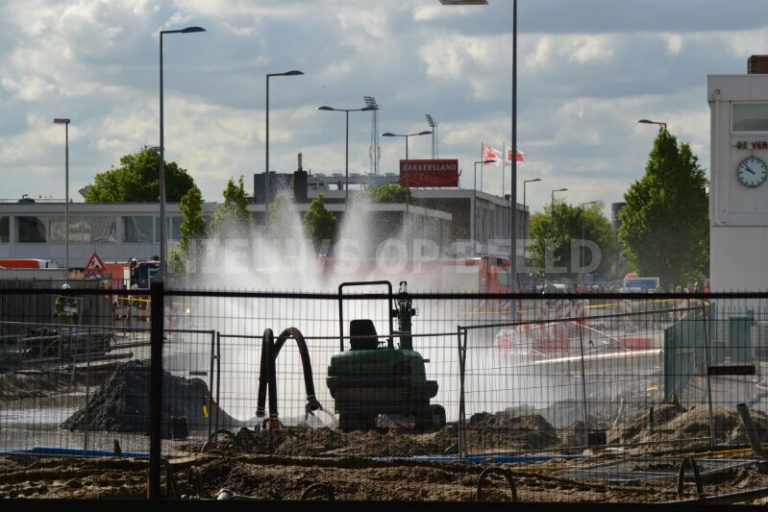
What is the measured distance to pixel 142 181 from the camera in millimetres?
145500

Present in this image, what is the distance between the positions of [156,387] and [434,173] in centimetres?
14124

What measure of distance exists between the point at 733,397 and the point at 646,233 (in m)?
57.1

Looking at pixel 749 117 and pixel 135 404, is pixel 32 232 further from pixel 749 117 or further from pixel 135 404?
pixel 135 404

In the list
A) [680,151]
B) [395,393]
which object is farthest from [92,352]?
[680,151]

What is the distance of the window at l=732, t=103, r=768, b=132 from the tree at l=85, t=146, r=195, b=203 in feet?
351

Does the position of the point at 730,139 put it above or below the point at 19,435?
above

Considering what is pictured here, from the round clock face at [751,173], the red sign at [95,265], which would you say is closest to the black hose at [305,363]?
the round clock face at [751,173]

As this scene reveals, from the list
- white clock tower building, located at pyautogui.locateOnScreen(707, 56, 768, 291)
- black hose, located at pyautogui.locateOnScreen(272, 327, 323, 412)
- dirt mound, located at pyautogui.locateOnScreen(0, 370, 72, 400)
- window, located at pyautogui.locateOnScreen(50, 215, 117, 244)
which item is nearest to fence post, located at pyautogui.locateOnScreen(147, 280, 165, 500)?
black hose, located at pyautogui.locateOnScreen(272, 327, 323, 412)

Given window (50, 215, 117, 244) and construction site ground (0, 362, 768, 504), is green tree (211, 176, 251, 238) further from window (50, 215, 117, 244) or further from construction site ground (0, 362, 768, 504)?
construction site ground (0, 362, 768, 504)

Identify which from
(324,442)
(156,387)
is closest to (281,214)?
(324,442)

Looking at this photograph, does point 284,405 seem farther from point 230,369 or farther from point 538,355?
point 538,355

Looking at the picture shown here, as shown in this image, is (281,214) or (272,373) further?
(281,214)

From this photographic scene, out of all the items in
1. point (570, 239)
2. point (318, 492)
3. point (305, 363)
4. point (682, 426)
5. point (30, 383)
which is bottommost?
point (318, 492)

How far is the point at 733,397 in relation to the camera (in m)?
13.1
